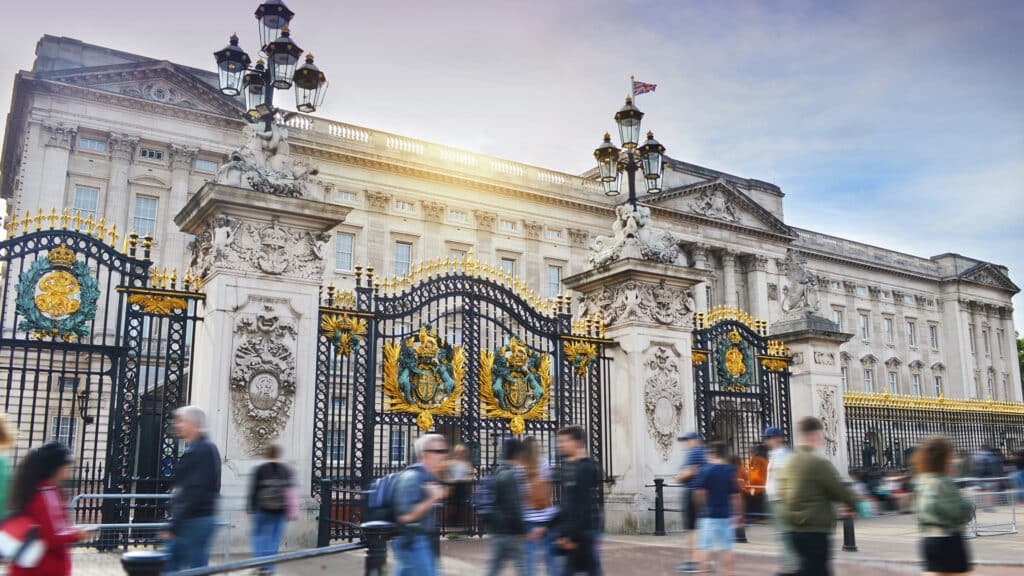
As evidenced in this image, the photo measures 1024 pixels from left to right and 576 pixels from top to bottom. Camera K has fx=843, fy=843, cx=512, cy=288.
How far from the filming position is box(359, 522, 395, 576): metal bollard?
6.36 m

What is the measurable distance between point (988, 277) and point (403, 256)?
55.8m

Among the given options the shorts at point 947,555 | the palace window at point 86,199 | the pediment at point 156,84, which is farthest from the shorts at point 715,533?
the pediment at point 156,84

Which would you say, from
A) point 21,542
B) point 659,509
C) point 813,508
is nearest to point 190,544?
point 21,542

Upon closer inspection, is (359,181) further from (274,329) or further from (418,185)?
(274,329)

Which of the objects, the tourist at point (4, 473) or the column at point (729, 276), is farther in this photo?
the column at point (729, 276)

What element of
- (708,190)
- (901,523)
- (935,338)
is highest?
(708,190)

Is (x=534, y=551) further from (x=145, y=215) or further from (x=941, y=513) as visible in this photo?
(x=145, y=215)

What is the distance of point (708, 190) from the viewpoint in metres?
51.3

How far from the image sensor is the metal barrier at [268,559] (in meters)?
4.69

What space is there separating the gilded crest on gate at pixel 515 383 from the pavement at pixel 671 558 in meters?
2.02

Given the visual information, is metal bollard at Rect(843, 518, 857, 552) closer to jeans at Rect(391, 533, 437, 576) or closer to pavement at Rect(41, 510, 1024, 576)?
pavement at Rect(41, 510, 1024, 576)

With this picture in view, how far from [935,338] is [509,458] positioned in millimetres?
68687

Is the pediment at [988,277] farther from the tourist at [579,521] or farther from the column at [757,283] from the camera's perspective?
the tourist at [579,521]

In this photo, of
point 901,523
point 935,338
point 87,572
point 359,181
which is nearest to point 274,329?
point 87,572
